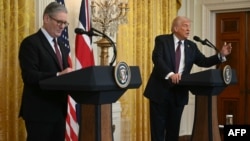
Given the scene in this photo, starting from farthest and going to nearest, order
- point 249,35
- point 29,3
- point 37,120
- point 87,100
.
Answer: point 249,35 → point 29,3 → point 37,120 → point 87,100

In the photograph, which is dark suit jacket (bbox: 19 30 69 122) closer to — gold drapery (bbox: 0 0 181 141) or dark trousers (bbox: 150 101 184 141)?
gold drapery (bbox: 0 0 181 141)

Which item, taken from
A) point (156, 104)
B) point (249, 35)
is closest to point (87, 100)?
point (156, 104)

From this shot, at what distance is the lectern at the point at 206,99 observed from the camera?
2910 mm

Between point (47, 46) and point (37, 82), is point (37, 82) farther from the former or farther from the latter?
point (47, 46)

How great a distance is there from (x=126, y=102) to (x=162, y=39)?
156 centimetres

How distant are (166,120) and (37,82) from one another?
1510 mm

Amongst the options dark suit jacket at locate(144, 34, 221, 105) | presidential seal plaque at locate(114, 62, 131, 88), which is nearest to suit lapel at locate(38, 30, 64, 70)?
presidential seal plaque at locate(114, 62, 131, 88)

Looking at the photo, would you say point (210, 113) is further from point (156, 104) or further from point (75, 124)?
point (75, 124)

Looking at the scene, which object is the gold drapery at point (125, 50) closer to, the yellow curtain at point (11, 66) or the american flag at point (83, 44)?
the yellow curtain at point (11, 66)

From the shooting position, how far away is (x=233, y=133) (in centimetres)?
265

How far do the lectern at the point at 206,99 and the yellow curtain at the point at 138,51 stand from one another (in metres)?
1.92

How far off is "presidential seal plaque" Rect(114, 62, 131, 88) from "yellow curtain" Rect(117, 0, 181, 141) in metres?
2.60

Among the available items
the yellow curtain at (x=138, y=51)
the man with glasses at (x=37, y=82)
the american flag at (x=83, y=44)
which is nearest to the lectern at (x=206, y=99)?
the man with glasses at (x=37, y=82)

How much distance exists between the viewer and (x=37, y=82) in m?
2.31
